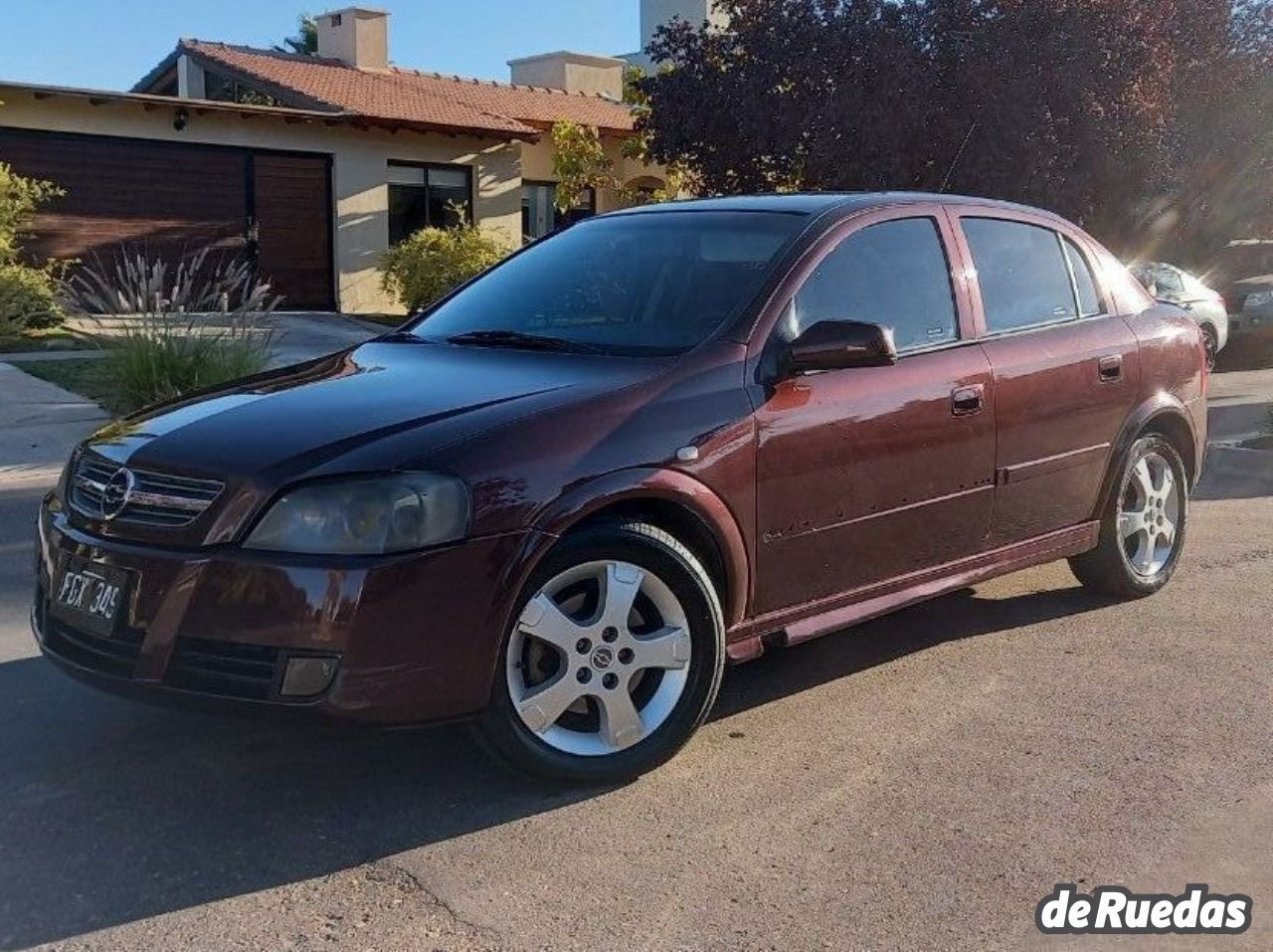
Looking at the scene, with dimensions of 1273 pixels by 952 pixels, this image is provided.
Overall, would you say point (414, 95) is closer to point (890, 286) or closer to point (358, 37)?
point (358, 37)

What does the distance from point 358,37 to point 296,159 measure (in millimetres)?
6219

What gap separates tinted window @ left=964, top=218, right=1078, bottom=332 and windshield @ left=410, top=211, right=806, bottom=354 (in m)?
0.92

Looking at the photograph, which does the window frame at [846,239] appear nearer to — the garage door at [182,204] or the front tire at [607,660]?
the front tire at [607,660]

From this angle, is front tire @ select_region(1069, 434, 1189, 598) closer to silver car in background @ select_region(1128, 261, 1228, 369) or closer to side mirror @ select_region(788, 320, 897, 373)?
side mirror @ select_region(788, 320, 897, 373)

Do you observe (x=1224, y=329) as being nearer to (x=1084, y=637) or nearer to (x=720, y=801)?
(x=1084, y=637)

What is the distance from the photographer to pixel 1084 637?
5.44 meters

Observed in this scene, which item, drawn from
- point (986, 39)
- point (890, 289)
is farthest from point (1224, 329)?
point (890, 289)

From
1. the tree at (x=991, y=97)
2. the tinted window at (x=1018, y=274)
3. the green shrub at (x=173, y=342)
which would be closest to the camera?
the tinted window at (x=1018, y=274)

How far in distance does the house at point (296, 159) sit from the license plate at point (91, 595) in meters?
15.9

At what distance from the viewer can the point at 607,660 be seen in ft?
12.6

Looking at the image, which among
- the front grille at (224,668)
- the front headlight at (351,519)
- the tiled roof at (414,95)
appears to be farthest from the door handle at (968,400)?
the tiled roof at (414,95)

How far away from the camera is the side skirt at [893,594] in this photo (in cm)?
429

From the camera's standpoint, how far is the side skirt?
4.29m

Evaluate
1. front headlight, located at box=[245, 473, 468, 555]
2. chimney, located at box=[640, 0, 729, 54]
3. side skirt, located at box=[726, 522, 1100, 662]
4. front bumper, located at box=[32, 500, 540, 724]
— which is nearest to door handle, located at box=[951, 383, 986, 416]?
side skirt, located at box=[726, 522, 1100, 662]
